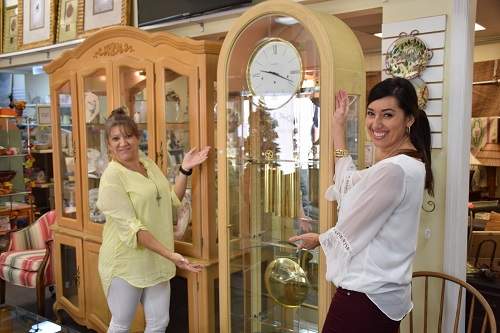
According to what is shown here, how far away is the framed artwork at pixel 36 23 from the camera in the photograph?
12.5ft

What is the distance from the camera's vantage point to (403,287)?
5.01ft

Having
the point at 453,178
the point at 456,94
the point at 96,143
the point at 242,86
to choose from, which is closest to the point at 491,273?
the point at 453,178

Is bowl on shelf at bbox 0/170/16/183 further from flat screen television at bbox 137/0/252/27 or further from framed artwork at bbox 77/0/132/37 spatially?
flat screen television at bbox 137/0/252/27

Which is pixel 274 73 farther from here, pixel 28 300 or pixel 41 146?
pixel 41 146

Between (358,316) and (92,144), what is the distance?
2.13 meters

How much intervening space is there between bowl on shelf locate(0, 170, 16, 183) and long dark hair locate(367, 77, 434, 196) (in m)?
4.05

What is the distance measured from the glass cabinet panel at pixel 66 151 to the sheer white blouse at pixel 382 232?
7.26ft

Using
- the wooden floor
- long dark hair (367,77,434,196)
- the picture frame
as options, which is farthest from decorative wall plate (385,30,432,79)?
the picture frame

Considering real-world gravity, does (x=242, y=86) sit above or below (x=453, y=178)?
above

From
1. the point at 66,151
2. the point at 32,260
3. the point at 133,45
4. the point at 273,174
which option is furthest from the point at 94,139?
the point at 273,174

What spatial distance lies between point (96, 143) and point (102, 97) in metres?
0.32

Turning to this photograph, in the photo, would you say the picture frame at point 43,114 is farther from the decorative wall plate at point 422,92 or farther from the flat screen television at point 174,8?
the decorative wall plate at point 422,92

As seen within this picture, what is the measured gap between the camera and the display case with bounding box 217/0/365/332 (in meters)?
1.84

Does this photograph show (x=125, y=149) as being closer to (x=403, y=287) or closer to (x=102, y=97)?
(x=102, y=97)
